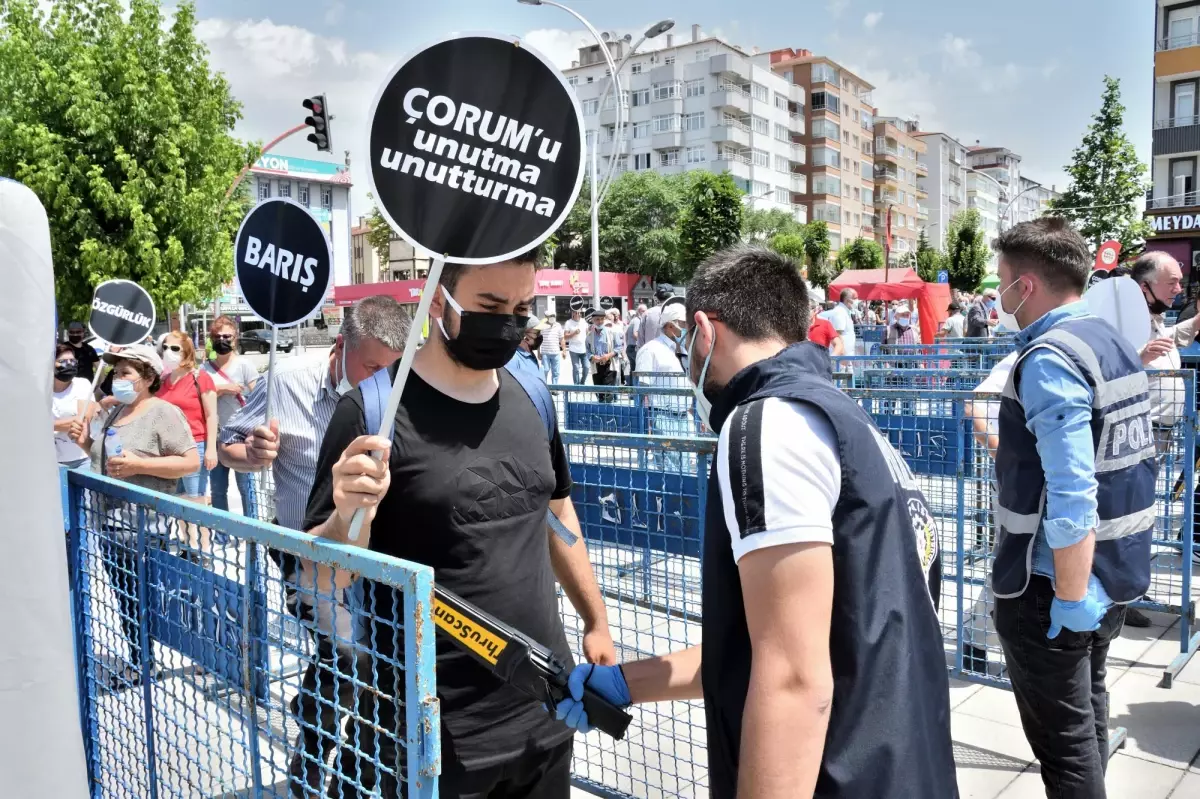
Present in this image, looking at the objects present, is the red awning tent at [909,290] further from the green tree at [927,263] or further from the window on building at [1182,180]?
the green tree at [927,263]

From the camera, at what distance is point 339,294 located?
5838 centimetres

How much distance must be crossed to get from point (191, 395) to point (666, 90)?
75213 mm

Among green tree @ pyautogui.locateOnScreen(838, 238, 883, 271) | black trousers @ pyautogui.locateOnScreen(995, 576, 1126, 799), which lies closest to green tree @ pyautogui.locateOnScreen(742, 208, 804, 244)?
green tree @ pyautogui.locateOnScreen(838, 238, 883, 271)

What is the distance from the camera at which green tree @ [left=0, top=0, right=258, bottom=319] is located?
19422 millimetres

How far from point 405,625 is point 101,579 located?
1765 mm

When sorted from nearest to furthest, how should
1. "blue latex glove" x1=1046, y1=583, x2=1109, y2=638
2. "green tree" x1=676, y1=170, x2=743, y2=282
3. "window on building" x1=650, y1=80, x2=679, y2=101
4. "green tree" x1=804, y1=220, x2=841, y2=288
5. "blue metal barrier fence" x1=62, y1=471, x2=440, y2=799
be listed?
"blue metal barrier fence" x1=62, y1=471, x2=440, y2=799
"blue latex glove" x1=1046, y1=583, x2=1109, y2=638
"green tree" x1=676, y1=170, x2=743, y2=282
"green tree" x1=804, y1=220, x2=841, y2=288
"window on building" x1=650, y1=80, x2=679, y2=101

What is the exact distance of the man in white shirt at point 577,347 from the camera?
18625 millimetres

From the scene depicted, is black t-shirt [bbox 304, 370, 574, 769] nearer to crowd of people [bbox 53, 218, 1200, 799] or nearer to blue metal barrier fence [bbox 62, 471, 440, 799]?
crowd of people [bbox 53, 218, 1200, 799]

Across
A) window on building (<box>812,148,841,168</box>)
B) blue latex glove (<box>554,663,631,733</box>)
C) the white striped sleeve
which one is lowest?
blue latex glove (<box>554,663,631,733</box>)

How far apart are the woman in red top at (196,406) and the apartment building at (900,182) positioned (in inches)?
3621

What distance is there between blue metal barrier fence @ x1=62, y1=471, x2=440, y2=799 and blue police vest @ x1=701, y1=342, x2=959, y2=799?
520 mm

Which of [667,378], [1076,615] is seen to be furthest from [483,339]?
[667,378]

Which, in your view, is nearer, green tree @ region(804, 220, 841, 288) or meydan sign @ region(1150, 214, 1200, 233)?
meydan sign @ region(1150, 214, 1200, 233)

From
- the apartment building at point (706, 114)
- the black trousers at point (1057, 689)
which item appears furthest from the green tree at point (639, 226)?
the black trousers at point (1057, 689)
